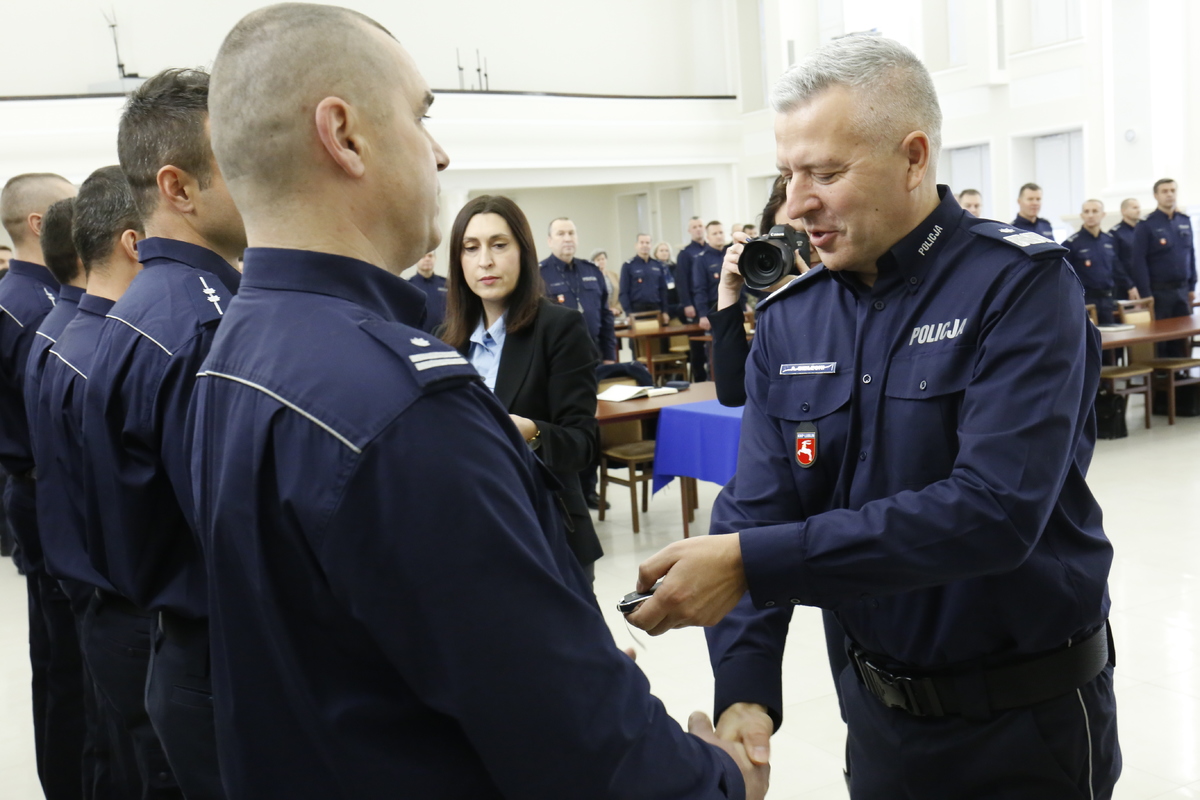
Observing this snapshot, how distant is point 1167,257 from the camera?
9.52 meters

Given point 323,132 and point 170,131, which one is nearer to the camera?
point 323,132

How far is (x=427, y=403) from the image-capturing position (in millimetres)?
778

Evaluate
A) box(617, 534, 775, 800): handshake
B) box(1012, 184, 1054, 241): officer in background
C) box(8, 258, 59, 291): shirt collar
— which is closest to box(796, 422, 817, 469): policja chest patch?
box(617, 534, 775, 800): handshake

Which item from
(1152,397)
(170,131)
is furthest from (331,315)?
(1152,397)

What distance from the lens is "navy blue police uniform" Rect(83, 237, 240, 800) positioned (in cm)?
153

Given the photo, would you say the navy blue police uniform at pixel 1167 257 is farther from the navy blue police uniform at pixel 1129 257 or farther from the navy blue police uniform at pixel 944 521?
the navy blue police uniform at pixel 944 521

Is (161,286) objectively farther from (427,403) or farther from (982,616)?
(982,616)

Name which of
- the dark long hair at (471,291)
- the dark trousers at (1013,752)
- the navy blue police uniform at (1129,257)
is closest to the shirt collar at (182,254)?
the dark long hair at (471,291)

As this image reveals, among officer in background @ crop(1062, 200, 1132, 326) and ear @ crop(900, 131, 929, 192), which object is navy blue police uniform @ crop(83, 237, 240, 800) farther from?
officer in background @ crop(1062, 200, 1132, 326)

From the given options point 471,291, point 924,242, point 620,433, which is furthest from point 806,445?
point 620,433

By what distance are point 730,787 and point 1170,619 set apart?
10.9 feet

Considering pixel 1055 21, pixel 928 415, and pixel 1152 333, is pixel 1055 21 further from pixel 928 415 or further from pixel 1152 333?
pixel 928 415

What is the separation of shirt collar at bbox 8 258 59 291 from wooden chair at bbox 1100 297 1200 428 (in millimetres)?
6125

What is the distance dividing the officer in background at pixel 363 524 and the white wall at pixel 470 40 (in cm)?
1566
